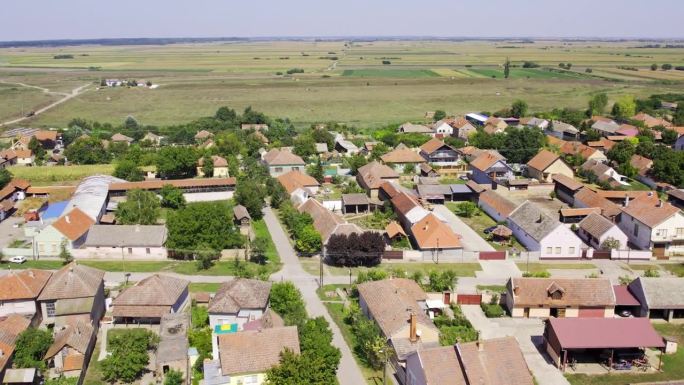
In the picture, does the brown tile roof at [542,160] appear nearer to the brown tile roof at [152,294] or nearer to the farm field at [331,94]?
the farm field at [331,94]

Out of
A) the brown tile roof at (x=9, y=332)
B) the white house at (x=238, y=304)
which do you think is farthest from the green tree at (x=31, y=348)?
the white house at (x=238, y=304)

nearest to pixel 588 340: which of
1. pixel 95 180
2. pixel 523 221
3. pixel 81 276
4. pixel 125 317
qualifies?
pixel 523 221

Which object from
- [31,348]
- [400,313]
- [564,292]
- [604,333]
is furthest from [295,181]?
[604,333]

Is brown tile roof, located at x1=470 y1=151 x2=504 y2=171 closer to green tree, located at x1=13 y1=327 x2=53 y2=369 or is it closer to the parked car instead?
the parked car

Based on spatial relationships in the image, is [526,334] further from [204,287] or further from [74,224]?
[74,224]

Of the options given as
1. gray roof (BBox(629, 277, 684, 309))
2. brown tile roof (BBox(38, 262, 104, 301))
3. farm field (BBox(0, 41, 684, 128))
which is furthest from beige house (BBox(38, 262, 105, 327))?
farm field (BBox(0, 41, 684, 128))

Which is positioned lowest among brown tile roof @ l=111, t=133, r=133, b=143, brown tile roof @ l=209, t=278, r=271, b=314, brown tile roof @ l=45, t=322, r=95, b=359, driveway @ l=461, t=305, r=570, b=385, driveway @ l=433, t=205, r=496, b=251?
driveway @ l=461, t=305, r=570, b=385
